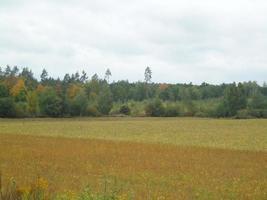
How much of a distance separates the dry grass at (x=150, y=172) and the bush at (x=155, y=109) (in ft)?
287

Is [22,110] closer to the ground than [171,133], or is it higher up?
higher up

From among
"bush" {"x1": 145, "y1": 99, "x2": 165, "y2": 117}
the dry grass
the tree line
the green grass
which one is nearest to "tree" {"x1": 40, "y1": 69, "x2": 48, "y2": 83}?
the tree line

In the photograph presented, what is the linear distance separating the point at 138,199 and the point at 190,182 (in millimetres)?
4992

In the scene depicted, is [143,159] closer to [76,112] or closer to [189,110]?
[76,112]

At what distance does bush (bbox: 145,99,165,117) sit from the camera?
118000mm

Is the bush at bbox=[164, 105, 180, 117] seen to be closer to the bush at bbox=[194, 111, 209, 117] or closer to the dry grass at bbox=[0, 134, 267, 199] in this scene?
the bush at bbox=[194, 111, 209, 117]

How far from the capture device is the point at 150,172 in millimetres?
20172

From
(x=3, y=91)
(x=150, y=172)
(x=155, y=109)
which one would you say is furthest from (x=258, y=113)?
(x=150, y=172)

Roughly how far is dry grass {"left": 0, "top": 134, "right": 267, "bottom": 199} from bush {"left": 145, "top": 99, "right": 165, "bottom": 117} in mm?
87446

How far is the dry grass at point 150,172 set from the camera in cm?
1522

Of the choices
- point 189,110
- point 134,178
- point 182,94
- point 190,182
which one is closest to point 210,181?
point 190,182

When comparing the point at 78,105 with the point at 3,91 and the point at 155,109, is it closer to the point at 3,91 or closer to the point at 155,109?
the point at 3,91

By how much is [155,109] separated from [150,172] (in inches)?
3889

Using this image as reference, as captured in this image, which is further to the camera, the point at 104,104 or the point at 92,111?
the point at 104,104
